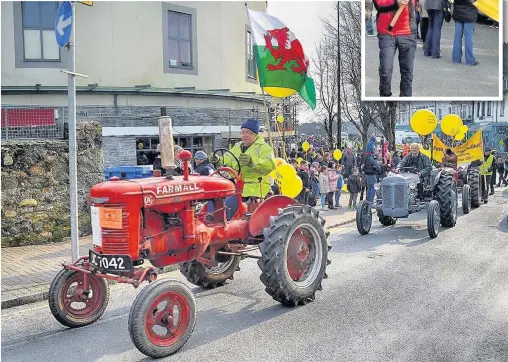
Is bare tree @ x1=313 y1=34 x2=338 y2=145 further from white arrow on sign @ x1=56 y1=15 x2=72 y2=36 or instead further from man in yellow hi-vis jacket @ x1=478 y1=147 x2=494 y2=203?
Result: white arrow on sign @ x1=56 y1=15 x2=72 y2=36

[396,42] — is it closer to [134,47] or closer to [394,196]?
[394,196]

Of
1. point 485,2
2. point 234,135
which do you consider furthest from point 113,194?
point 234,135

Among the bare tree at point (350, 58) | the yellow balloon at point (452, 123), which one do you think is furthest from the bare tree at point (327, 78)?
the yellow balloon at point (452, 123)

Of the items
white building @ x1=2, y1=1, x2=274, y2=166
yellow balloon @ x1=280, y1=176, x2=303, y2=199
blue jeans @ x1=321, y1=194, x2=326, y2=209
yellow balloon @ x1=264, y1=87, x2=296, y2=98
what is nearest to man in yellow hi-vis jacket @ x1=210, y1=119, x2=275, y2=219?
yellow balloon @ x1=280, y1=176, x2=303, y2=199

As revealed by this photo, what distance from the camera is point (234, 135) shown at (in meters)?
16.7

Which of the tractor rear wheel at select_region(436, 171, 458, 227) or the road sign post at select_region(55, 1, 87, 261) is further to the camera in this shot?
the tractor rear wheel at select_region(436, 171, 458, 227)

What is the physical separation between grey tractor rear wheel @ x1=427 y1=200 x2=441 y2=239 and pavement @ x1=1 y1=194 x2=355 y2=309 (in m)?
4.36

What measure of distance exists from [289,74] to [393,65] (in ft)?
6.44

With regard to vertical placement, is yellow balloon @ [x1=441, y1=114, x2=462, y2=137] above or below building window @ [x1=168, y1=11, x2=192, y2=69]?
below

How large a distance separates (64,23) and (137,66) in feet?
27.2

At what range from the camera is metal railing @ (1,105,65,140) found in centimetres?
966

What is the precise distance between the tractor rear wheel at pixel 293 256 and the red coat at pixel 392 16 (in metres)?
3.03

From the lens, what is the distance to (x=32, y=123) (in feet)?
32.9

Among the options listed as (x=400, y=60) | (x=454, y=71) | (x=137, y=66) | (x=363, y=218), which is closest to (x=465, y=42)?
(x=454, y=71)
